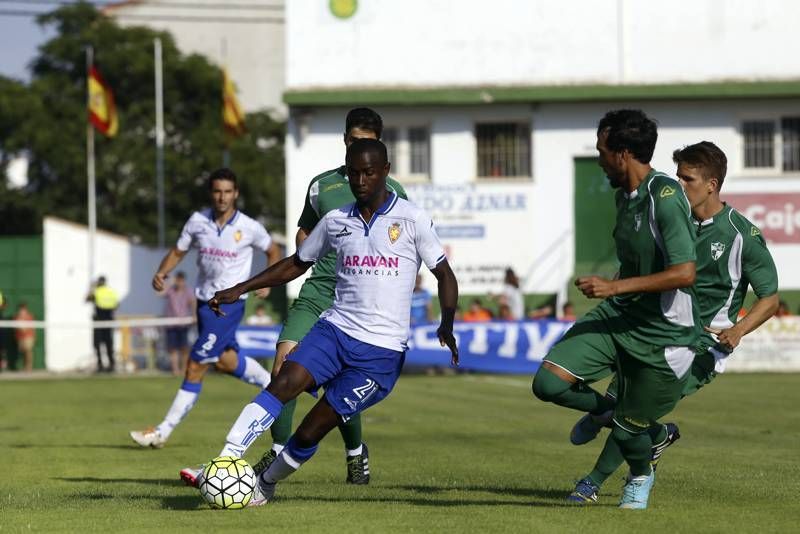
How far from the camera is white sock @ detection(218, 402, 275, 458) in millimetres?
8320

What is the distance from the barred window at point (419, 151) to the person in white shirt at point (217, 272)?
19.7m

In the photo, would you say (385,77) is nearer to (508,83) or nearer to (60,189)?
(508,83)

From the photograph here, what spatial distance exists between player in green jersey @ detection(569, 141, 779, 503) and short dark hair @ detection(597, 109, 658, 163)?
48.9 inches

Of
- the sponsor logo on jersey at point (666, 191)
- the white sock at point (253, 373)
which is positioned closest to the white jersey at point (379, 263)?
the sponsor logo on jersey at point (666, 191)

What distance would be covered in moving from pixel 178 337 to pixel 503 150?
27.7 feet

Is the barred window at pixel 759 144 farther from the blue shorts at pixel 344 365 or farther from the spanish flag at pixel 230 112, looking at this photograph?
the blue shorts at pixel 344 365

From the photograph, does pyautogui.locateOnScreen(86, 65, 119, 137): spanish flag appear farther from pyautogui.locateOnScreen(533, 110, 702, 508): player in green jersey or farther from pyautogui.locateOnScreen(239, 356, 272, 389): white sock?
pyautogui.locateOnScreen(533, 110, 702, 508): player in green jersey

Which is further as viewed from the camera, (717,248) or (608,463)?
(717,248)

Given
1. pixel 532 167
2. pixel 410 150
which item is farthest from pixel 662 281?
pixel 410 150

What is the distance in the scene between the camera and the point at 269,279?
893 cm

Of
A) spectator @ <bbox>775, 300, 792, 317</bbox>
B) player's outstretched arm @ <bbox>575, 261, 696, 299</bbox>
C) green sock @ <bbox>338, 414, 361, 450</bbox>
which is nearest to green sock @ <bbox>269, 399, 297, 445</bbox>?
green sock @ <bbox>338, 414, 361, 450</bbox>

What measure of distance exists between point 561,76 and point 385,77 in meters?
3.96

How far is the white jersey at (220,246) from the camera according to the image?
46.3 ft

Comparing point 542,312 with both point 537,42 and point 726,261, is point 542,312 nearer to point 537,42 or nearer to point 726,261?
point 537,42
